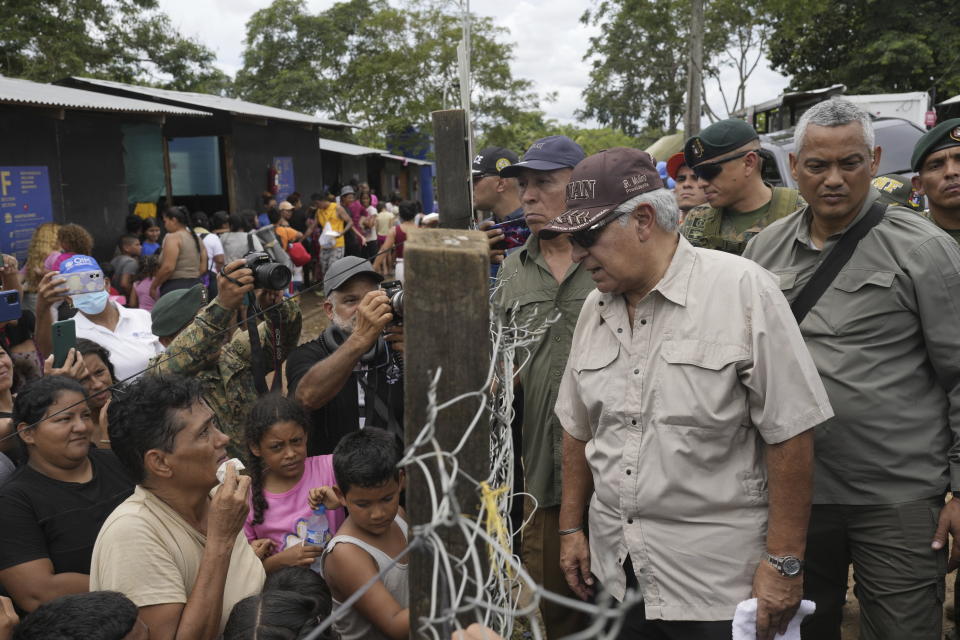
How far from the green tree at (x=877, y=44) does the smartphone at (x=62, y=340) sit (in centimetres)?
1670

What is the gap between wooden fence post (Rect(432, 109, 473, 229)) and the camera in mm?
2270

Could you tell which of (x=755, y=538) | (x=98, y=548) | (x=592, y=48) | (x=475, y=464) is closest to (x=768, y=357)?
(x=755, y=538)

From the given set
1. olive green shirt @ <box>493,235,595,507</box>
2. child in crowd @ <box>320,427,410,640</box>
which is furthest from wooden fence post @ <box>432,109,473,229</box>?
child in crowd @ <box>320,427,410,640</box>

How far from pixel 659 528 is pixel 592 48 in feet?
98.0

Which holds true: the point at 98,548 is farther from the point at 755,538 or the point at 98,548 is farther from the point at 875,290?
the point at 875,290

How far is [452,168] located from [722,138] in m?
1.61

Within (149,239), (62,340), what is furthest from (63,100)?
(62,340)

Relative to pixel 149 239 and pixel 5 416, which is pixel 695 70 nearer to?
pixel 149 239

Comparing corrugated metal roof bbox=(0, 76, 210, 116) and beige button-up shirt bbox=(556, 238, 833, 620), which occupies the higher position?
corrugated metal roof bbox=(0, 76, 210, 116)

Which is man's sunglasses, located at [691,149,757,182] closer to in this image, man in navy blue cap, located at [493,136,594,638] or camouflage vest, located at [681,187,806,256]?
camouflage vest, located at [681,187,806,256]

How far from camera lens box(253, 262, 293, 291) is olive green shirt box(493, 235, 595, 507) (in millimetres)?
846

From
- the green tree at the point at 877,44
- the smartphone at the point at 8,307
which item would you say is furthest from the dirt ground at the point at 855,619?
the green tree at the point at 877,44

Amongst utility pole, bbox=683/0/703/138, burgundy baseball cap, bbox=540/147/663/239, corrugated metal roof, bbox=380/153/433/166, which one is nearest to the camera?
burgundy baseball cap, bbox=540/147/663/239

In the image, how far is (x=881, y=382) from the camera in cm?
215
